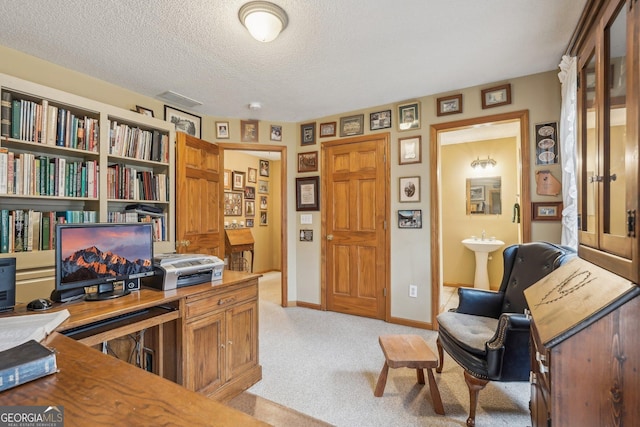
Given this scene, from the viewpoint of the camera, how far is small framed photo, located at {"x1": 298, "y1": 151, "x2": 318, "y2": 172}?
3.86 m

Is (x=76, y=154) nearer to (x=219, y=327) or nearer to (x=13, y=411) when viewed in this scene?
(x=219, y=327)

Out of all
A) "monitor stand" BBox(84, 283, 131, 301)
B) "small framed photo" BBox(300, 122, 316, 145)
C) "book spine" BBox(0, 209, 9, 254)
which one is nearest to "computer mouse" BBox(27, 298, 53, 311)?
"monitor stand" BBox(84, 283, 131, 301)

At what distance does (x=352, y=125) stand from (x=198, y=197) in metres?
2.00

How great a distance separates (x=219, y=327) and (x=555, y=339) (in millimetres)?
1770

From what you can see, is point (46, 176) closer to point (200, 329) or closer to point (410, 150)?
point (200, 329)

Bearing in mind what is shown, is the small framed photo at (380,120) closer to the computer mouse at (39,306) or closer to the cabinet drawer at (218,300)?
the cabinet drawer at (218,300)

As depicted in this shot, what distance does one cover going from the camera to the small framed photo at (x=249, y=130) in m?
3.79

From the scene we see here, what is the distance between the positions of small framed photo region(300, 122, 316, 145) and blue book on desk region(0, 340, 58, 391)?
11.1ft

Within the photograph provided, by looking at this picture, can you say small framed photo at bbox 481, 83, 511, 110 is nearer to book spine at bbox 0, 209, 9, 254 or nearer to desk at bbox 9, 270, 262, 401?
desk at bbox 9, 270, 262, 401

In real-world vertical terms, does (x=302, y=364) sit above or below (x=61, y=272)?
below

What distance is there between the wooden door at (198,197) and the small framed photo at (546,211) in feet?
10.5

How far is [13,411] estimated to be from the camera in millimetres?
653

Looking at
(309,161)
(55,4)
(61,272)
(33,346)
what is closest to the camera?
(33,346)

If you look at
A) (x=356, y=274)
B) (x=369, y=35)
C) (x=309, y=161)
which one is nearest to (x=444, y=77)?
(x=369, y=35)
